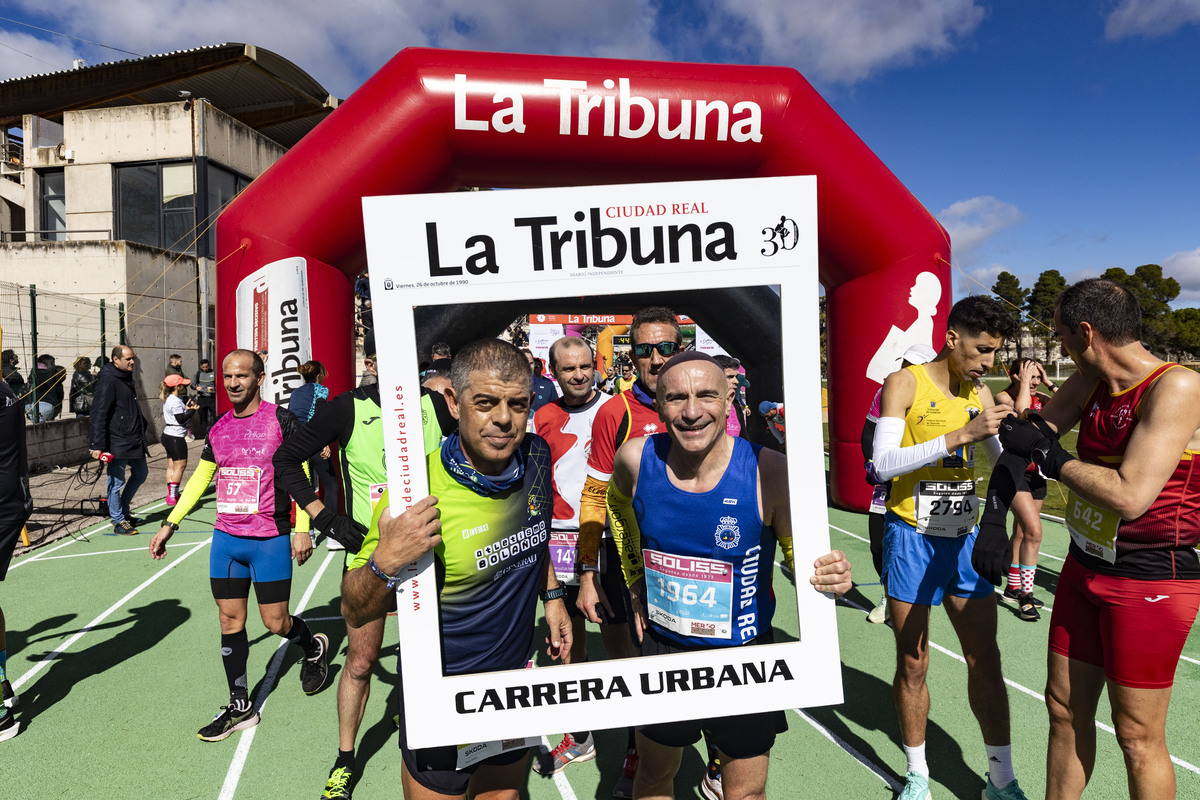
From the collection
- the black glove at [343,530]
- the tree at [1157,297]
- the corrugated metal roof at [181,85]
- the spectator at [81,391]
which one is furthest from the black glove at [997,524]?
the tree at [1157,297]

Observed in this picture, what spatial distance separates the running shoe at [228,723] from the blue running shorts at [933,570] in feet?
11.4

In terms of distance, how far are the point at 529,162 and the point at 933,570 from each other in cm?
451

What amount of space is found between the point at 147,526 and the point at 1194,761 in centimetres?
981

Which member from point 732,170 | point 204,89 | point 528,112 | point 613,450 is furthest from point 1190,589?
point 204,89

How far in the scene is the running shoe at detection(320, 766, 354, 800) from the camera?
2.90 meters

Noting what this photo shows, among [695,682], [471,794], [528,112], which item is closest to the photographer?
[695,682]

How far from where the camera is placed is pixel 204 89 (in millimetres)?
20672

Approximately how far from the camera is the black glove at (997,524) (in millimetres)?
2277

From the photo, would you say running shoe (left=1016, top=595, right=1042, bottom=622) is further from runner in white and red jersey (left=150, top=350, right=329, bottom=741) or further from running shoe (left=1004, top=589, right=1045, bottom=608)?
runner in white and red jersey (left=150, top=350, right=329, bottom=741)

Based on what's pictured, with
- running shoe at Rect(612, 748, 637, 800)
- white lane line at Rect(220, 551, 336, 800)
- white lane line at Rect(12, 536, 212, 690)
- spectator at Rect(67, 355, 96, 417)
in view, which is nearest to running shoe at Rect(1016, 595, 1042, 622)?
running shoe at Rect(612, 748, 637, 800)

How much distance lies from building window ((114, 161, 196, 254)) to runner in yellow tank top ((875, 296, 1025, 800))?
1869 cm

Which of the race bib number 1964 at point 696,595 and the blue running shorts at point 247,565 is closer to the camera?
the race bib number 1964 at point 696,595

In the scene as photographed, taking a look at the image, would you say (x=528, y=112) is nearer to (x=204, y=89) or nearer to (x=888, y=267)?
(x=888, y=267)

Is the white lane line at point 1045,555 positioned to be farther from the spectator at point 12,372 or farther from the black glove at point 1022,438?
the spectator at point 12,372
